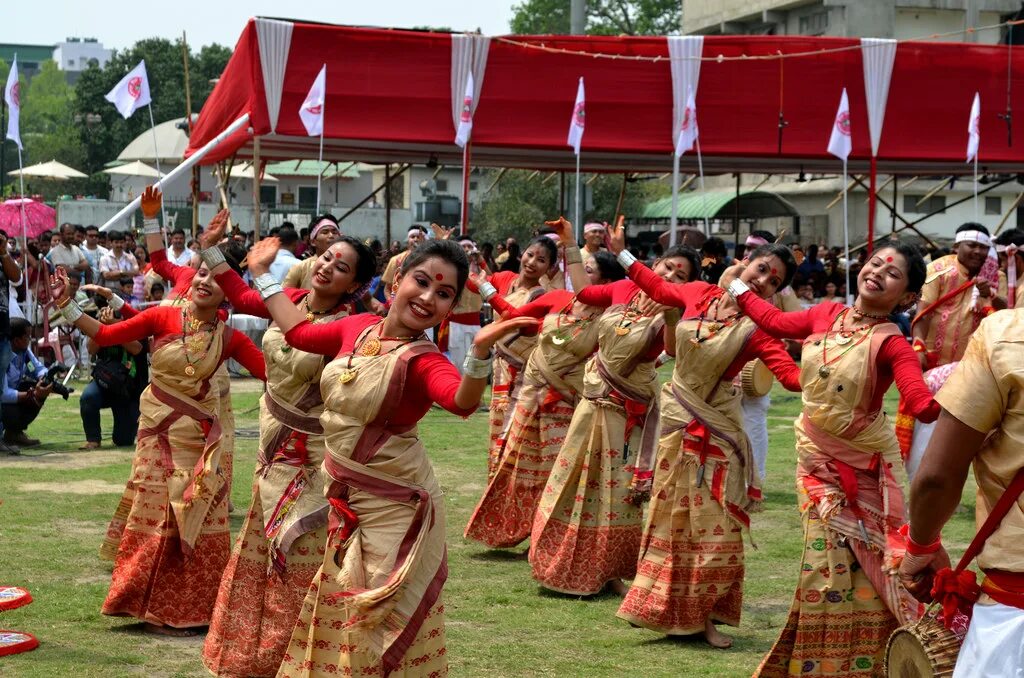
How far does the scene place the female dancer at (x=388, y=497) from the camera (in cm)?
455

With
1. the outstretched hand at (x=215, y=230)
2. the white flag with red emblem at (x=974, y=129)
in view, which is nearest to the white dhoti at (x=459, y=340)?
the white flag with red emblem at (x=974, y=129)

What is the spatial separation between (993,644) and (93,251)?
733 inches

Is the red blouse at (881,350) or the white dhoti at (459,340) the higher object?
the red blouse at (881,350)

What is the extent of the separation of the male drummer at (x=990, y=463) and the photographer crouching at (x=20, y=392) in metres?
11.0

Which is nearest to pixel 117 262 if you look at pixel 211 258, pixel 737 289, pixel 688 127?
pixel 688 127

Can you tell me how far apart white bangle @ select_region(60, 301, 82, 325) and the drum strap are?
435 cm

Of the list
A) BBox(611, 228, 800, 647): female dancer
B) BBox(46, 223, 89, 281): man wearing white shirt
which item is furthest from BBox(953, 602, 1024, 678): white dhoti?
BBox(46, 223, 89, 281): man wearing white shirt

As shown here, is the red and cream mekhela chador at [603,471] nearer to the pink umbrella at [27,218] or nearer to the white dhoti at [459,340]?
the white dhoti at [459,340]

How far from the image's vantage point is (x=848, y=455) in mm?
5816

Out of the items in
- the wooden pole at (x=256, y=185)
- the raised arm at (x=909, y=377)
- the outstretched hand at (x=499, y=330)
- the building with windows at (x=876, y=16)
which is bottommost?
the raised arm at (x=909, y=377)

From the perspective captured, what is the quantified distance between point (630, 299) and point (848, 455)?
2222 millimetres

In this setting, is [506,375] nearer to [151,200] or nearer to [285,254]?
[285,254]

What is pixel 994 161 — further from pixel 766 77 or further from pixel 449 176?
pixel 449 176

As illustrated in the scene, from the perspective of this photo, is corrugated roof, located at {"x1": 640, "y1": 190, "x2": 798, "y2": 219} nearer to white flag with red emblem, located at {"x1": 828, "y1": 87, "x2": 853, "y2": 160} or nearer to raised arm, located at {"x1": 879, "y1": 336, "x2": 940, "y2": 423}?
white flag with red emblem, located at {"x1": 828, "y1": 87, "x2": 853, "y2": 160}
